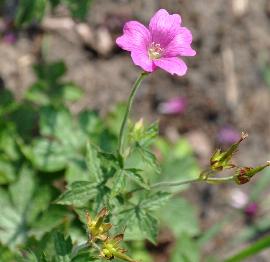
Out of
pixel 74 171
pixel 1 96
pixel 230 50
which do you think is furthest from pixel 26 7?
pixel 230 50

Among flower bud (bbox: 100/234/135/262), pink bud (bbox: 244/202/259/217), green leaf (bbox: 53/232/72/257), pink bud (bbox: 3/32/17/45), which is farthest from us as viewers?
pink bud (bbox: 244/202/259/217)

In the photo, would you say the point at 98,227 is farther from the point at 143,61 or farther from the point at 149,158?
the point at 143,61

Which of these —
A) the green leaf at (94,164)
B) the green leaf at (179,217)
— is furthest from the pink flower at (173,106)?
the green leaf at (94,164)

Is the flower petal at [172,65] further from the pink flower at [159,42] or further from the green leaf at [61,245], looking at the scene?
the green leaf at [61,245]

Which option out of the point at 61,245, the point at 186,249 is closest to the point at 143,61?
the point at 61,245

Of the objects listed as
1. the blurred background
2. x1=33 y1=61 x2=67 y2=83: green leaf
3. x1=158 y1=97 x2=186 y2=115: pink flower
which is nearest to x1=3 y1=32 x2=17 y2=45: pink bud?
the blurred background

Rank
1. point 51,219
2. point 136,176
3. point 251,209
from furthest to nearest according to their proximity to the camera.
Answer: point 251,209
point 51,219
point 136,176

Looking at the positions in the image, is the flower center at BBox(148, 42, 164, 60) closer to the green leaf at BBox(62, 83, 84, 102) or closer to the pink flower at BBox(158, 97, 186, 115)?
the green leaf at BBox(62, 83, 84, 102)
